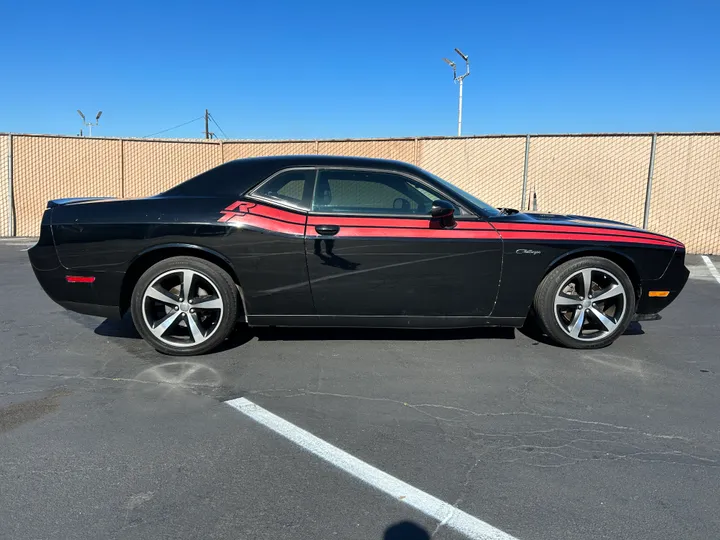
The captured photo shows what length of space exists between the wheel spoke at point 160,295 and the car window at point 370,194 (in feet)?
4.34

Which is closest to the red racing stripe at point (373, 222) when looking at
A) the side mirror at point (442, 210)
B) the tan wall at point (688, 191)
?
the side mirror at point (442, 210)

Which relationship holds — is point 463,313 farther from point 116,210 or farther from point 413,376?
point 116,210

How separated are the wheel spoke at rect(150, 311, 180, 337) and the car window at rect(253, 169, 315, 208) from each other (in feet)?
3.75

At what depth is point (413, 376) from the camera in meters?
3.77

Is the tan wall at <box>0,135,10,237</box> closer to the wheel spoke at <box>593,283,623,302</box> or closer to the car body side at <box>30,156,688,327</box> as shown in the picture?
the car body side at <box>30,156,688,327</box>

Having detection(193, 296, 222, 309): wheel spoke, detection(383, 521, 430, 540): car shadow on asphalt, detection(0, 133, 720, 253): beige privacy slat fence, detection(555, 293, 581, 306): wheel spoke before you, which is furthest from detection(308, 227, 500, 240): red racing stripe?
detection(0, 133, 720, 253): beige privacy slat fence

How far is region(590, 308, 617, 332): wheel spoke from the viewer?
14.1ft

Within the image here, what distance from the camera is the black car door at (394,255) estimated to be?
4.04 metres

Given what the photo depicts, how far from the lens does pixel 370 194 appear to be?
13.8 feet

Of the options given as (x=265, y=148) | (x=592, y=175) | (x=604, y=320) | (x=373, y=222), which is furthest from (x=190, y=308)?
(x=592, y=175)

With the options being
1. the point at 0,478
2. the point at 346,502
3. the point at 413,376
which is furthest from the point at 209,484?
the point at 413,376

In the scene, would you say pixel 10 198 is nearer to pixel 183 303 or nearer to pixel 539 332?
pixel 183 303

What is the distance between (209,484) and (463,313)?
245 centimetres

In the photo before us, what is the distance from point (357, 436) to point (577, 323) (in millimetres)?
2352
